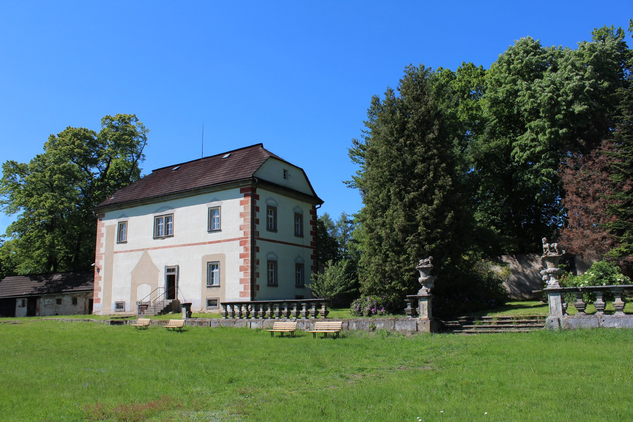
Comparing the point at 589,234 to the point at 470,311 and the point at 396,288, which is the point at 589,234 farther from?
the point at 396,288

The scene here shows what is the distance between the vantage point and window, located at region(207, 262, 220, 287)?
2659 cm

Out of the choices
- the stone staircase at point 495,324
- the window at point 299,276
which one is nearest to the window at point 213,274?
the window at point 299,276

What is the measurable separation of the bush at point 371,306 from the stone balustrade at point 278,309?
70.2 inches

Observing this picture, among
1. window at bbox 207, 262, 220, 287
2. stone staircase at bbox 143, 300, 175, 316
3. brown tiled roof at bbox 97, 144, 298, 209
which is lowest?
stone staircase at bbox 143, 300, 175, 316

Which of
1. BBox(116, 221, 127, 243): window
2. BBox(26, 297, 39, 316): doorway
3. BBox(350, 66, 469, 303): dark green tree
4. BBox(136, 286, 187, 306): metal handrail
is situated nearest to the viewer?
BBox(350, 66, 469, 303): dark green tree

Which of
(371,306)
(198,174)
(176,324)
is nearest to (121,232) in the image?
(198,174)

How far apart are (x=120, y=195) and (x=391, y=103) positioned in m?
22.1

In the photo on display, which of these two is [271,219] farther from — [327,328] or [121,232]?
[327,328]

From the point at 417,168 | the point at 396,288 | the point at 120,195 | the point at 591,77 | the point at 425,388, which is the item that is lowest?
the point at 425,388

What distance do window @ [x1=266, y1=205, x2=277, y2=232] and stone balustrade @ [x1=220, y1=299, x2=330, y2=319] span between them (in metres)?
7.57

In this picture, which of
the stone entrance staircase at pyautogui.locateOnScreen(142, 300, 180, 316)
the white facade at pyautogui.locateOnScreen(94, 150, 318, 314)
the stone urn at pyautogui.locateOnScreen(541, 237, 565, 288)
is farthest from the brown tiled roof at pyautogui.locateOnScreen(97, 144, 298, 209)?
the stone urn at pyautogui.locateOnScreen(541, 237, 565, 288)

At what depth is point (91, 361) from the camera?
10992 mm

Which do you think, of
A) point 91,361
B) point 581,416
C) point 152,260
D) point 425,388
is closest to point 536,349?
point 425,388

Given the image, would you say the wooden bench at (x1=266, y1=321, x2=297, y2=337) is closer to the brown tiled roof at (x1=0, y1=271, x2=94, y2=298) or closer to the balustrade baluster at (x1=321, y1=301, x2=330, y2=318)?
the balustrade baluster at (x1=321, y1=301, x2=330, y2=318)
